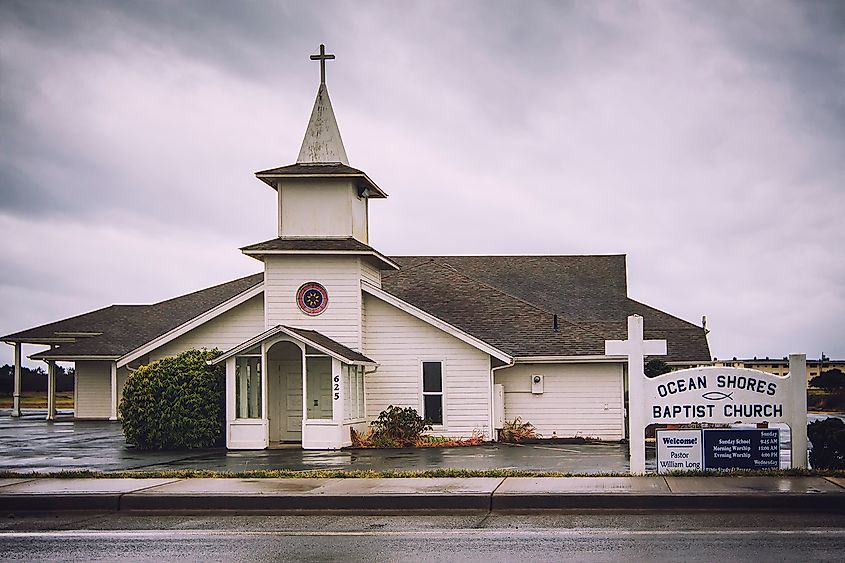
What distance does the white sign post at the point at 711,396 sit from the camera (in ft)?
56.2

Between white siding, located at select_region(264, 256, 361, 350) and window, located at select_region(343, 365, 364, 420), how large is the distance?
2.97 ft

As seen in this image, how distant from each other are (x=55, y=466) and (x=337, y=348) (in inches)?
321

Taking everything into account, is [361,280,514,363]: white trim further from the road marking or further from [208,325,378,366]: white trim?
the road marking

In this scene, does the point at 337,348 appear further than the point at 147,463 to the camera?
Yes

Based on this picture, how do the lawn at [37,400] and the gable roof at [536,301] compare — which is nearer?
the gable roof at [536,301]

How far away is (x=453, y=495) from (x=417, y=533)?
7.26ft

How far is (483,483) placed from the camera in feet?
53.1

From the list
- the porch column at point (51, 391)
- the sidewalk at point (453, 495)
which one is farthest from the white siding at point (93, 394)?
the sidewalk at point (453, 495)

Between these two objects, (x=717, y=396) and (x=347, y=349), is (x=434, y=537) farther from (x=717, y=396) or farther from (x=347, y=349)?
(x=347, y=349)

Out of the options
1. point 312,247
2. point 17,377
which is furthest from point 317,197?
point 17,377

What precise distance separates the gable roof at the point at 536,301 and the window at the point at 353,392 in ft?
12.9

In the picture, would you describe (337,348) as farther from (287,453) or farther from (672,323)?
(672,323)

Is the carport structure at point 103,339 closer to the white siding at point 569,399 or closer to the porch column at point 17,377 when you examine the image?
the porch column at point 17,377

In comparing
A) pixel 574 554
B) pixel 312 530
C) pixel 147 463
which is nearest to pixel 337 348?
pixel 147 463
